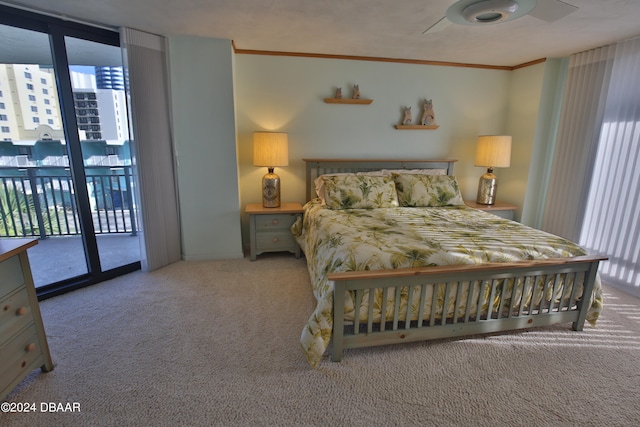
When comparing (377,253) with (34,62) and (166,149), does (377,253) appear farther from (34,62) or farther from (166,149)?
(34,62)

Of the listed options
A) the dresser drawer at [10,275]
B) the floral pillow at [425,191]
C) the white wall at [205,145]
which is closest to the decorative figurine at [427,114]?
the floral pillow at [425,191]

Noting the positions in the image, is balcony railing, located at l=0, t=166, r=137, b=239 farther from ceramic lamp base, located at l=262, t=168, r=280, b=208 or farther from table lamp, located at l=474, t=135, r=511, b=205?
table lamp, located at l=474, t=135, r=511, b=205

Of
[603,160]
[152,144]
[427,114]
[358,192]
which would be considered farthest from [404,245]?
[603,160]

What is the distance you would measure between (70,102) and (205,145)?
1107mm

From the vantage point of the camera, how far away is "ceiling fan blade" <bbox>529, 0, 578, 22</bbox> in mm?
1649

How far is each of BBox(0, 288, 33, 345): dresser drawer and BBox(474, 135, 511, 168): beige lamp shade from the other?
424 centimetres

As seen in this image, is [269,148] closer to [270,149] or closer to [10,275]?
[270,149]

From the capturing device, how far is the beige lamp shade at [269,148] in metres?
3.26

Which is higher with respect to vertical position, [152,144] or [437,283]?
[152,144]

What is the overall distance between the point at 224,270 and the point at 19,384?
1670 millimetres

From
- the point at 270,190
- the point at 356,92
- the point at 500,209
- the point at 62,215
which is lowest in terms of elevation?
the point at 62,215

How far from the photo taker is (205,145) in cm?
318

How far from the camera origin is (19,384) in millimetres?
1688

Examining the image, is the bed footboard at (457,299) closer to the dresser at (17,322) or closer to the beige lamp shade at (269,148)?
the dresser at (17,322)
